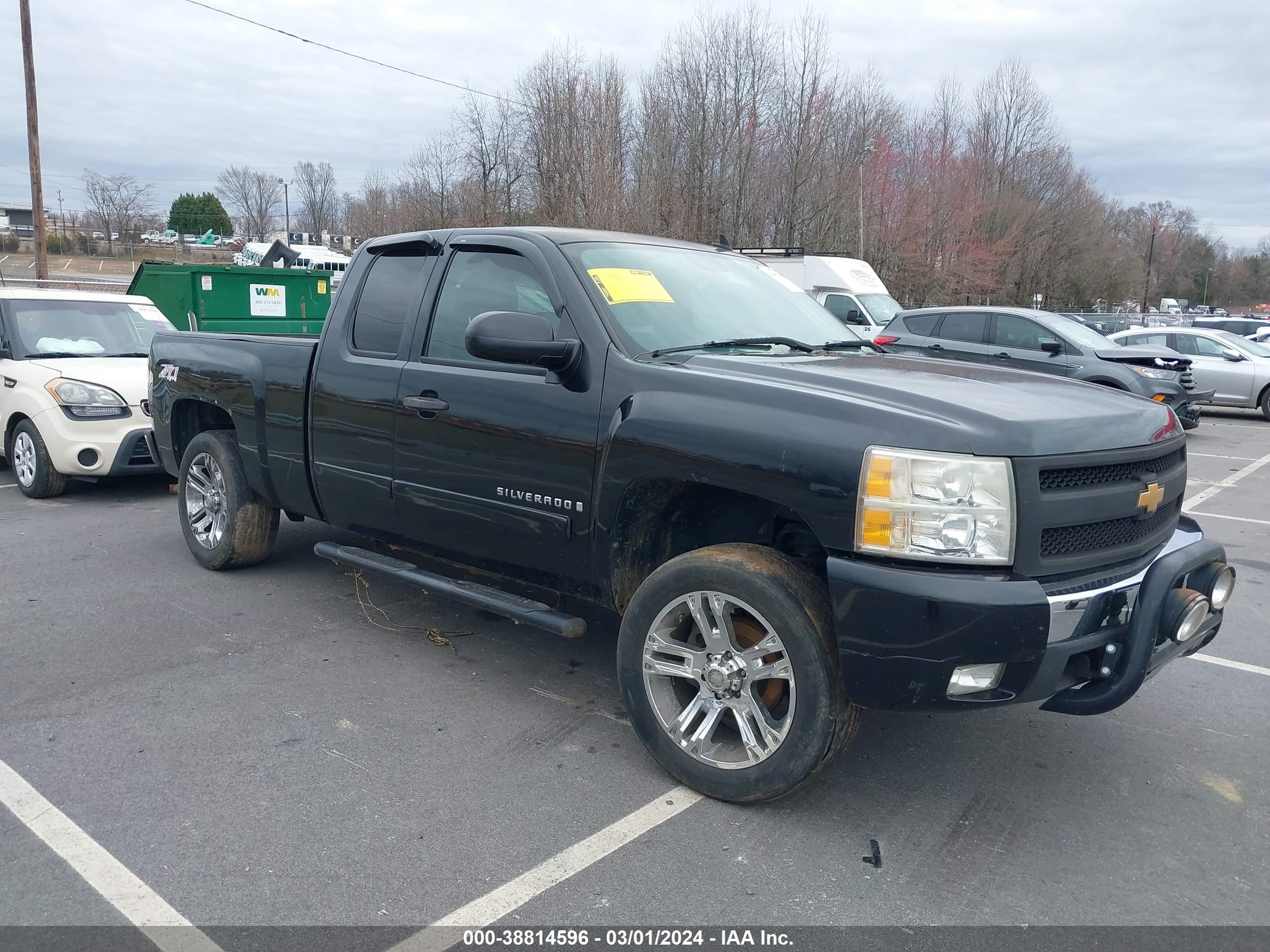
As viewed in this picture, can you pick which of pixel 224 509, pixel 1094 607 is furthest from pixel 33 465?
pixel 1094 607

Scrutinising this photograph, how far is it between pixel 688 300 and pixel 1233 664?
10.6ft

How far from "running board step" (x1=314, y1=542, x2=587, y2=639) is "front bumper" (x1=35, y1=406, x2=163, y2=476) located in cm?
396

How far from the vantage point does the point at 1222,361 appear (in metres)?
17.4

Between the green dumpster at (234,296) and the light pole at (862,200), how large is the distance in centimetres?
2347

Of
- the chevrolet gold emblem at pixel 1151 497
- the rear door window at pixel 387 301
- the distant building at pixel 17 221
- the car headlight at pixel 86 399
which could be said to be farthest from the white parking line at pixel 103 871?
the distant building at pixel 17 221

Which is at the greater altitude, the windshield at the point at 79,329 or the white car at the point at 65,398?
the windshield at the point at 79,329

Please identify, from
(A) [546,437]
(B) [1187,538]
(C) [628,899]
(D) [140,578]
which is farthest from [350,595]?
(B) [1187,538]

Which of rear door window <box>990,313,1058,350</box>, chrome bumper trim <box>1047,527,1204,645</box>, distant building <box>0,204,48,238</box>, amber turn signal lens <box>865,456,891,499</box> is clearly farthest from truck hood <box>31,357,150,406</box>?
distant building <box>0,204,48,238</box>

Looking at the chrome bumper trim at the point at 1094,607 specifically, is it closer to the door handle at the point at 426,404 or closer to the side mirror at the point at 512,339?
the side mirror at the point at 512,339

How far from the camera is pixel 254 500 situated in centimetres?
578

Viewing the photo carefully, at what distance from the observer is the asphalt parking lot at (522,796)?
284 centimetres

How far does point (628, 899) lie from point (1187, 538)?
241 cm

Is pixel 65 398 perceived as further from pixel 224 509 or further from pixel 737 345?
pixel 737 345

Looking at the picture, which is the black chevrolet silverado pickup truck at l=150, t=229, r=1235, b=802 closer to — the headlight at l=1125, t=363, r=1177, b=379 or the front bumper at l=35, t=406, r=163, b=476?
the front bumper at l=35, t=406, r=163, b=476
